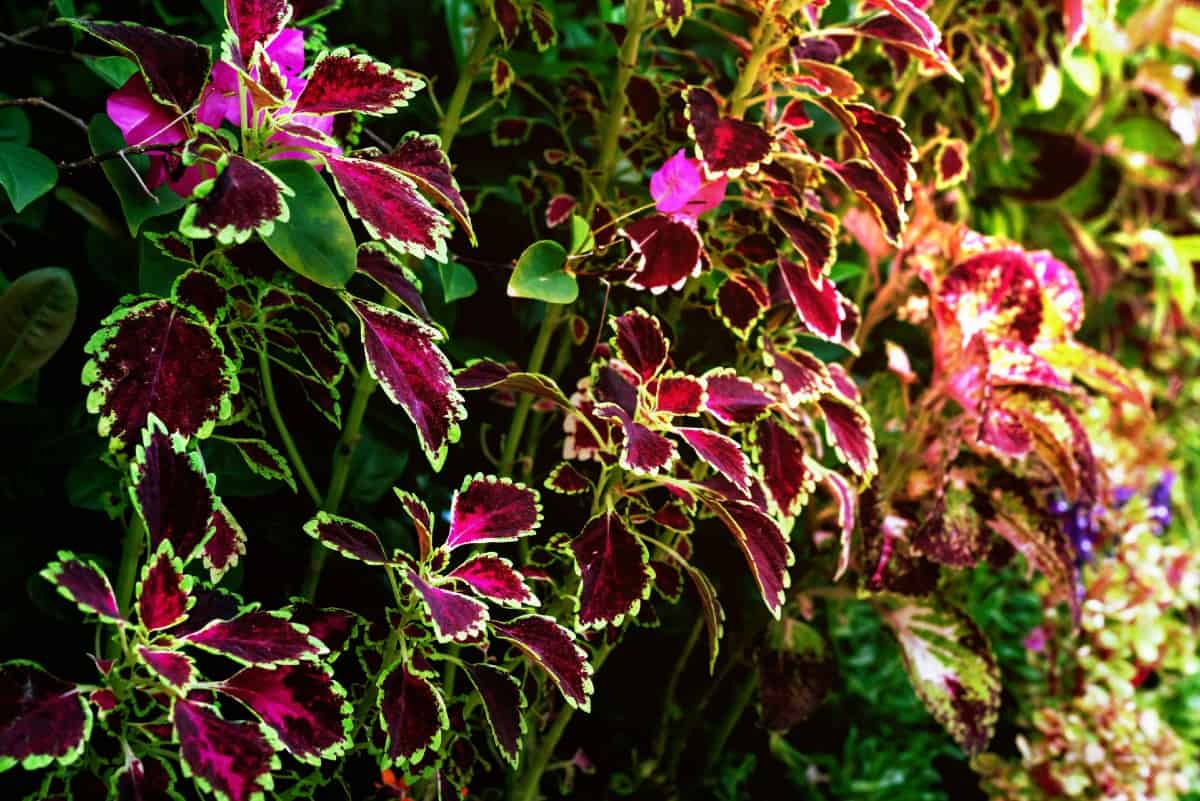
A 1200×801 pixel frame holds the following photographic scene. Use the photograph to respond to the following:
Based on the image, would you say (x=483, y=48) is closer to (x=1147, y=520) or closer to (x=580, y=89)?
(x=580, y=89)

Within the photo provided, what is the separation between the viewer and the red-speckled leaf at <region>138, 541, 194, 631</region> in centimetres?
64

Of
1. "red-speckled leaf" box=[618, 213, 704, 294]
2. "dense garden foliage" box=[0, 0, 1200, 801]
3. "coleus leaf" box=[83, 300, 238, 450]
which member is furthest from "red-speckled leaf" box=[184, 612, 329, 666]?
"red-speckled leaf" box=[618, 213, 704, 294]

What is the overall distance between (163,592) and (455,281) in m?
0.35

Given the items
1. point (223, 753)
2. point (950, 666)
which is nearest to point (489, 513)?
point (223, 753)

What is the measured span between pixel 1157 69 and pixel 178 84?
1.84 meters

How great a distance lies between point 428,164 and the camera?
0.75 meters

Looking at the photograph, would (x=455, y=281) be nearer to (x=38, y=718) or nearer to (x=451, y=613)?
(x=451, y=613)

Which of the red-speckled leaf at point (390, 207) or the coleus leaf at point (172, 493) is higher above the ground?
the red-speckled leaf at point (390, 207)

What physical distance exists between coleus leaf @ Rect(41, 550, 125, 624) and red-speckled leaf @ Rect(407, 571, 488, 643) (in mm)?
181

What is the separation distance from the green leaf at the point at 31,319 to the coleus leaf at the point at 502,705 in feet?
1.31

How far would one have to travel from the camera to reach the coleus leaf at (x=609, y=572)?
0.77m

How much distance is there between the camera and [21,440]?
96cm

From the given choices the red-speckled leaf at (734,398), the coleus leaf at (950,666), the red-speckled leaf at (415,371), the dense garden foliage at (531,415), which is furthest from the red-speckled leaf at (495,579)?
the coleus leaf at (950,666)

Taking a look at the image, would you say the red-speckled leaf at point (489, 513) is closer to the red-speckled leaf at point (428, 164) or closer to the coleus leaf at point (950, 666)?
the red-speckled leaf at point (428, 164)
